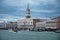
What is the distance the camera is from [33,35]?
10.4 ft

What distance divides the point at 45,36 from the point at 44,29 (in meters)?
0.16

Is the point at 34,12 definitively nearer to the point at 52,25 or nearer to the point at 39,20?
the point at 39,20

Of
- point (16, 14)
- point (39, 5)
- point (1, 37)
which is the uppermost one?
point (39, 5)

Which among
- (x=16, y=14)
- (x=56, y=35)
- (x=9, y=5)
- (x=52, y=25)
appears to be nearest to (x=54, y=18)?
(x=52, y=25)

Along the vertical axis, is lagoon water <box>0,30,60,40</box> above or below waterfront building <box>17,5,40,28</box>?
below

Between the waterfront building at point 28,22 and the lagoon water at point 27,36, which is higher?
the waterfront building at point 28,22

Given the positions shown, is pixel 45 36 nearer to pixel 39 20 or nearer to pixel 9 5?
pixel 39 20

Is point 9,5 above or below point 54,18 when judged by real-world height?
above

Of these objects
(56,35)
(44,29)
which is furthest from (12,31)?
(56,35)

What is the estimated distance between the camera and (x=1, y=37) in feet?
10.4

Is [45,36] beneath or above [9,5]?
beneath

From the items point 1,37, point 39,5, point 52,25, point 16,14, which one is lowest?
point 1,37

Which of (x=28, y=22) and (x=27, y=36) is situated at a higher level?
(x=28, y=22)

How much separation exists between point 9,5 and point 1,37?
0.75 metres
